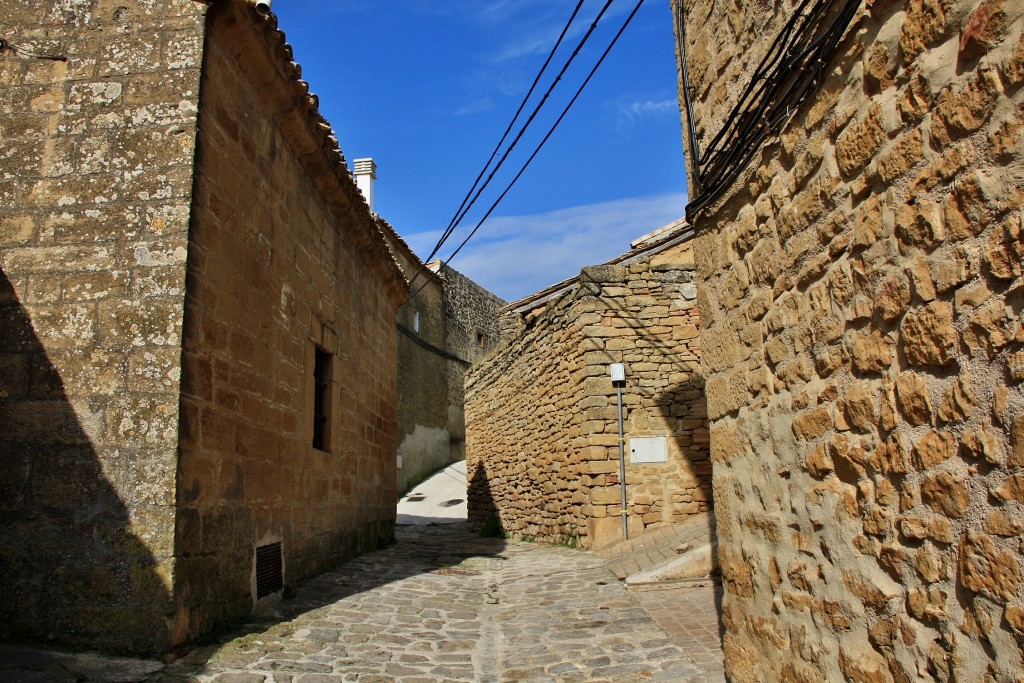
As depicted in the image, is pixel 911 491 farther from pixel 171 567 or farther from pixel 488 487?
pixel 488 487

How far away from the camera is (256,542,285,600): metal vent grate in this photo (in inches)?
223

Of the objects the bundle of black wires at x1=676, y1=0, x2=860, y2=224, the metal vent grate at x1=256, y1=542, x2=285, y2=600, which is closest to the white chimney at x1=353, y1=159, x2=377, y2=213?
the metal vent grate at x1=256, y1=542, x2=285, y2=600

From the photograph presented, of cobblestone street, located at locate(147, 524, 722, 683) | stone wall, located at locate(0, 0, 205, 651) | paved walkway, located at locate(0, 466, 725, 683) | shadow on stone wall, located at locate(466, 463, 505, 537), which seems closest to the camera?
paved walkway, located at locate(0, 466, 725, 683)

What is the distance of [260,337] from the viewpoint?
588 cm

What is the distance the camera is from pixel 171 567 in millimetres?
4316

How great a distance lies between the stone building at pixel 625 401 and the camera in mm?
9633

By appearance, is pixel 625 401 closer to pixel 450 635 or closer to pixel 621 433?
pixel 621 433

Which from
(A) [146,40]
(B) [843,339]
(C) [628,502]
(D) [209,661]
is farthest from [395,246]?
(B) [843,339]

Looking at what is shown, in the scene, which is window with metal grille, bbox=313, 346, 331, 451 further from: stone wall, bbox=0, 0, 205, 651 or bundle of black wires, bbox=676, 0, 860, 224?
bundle of black wires, bbox=676, 0, 860, 224

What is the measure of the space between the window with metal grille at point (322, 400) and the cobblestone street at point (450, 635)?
4.12ft

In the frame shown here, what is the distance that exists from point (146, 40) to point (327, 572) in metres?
4.71

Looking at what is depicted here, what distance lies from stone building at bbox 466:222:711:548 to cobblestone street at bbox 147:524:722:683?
1540mm

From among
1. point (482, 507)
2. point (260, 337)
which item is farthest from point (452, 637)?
point (482, 507)

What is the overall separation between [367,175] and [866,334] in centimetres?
→ 1805
